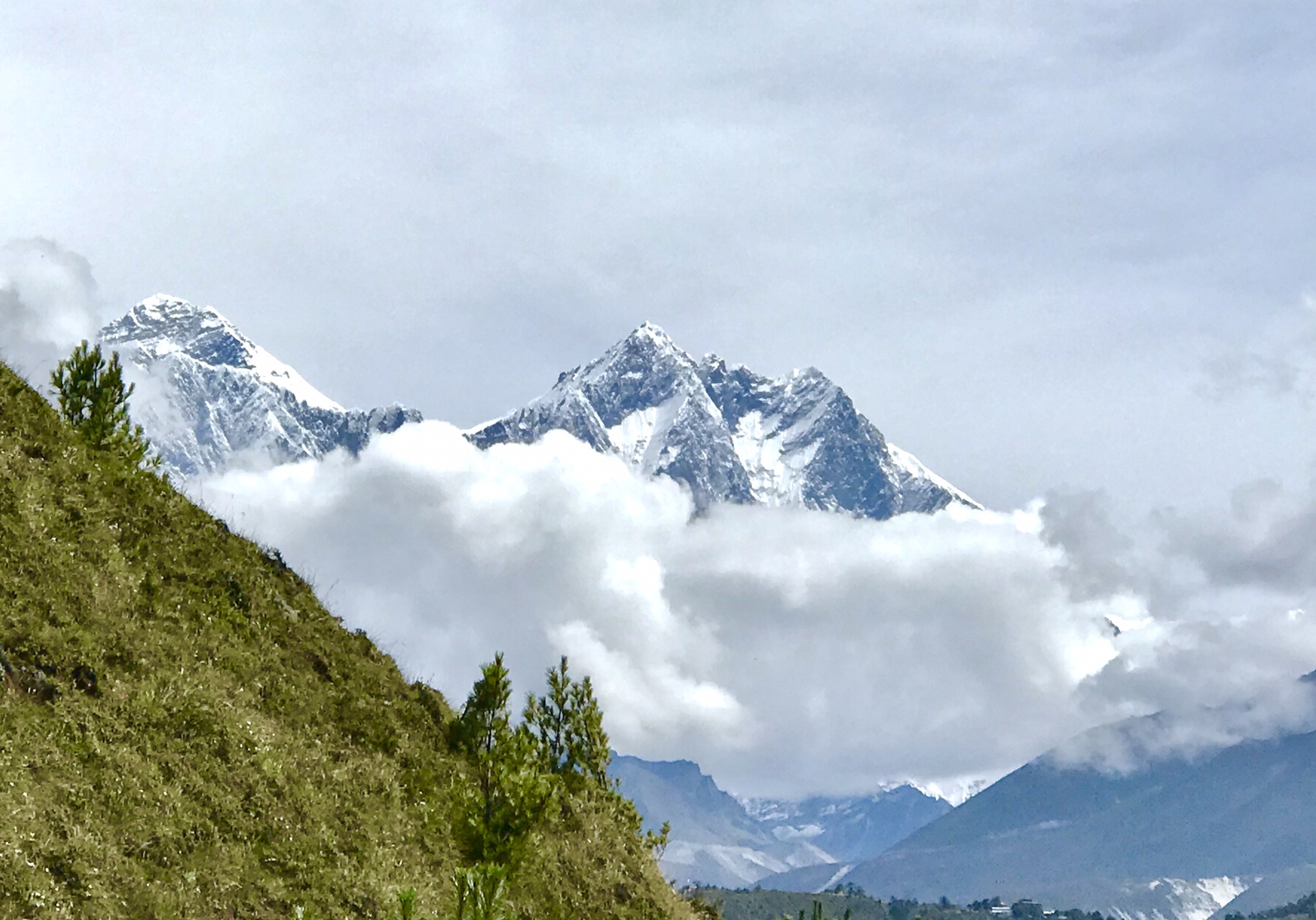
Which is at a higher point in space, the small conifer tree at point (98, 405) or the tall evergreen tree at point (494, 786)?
the small conifer tree at point (98, 405)

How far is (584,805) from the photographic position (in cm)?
3766

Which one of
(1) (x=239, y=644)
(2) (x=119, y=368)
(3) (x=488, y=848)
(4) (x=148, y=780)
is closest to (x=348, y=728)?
(1) (x=239, y=644)

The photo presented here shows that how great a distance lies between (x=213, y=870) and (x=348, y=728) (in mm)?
8597

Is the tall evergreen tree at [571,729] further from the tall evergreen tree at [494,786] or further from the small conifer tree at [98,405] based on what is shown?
the small conifer tree at [98,405]

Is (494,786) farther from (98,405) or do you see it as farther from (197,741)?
(98,405)

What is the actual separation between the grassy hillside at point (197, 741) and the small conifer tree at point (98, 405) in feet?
3.45

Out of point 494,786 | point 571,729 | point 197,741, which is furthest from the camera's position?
point 571,729

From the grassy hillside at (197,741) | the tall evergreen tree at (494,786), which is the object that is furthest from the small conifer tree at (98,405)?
the tall evergreen tree at (494,786)

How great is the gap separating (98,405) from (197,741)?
13.8 m

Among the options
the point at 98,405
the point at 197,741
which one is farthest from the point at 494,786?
the point at 98,405

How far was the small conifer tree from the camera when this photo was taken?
35.4m

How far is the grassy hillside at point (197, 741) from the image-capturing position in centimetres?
2317

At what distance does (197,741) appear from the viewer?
27.1m

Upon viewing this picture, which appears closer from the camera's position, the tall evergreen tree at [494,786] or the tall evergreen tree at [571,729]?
the tall evergreen tree at [494,786]
